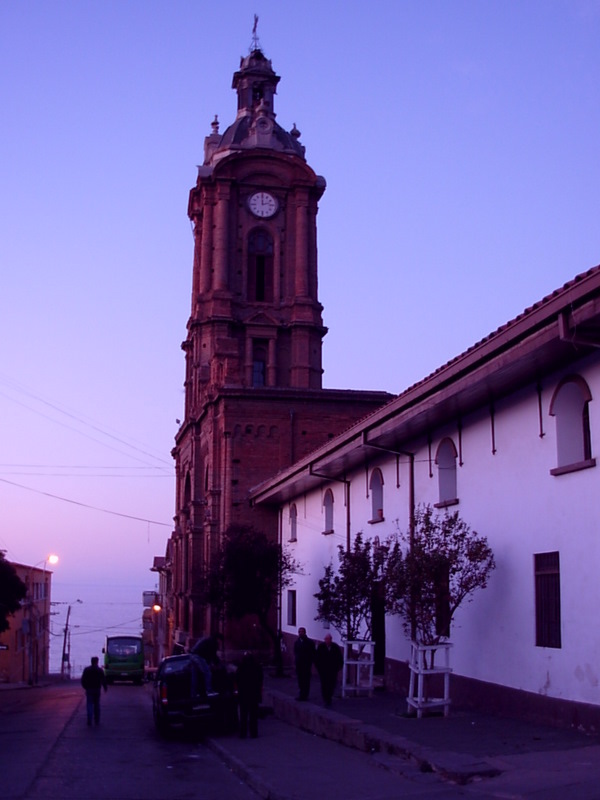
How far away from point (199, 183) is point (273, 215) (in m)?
4.70

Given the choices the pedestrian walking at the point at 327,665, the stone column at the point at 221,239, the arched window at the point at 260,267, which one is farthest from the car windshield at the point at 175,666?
the arched window at the point at 260,267

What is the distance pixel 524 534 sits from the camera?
17422mm

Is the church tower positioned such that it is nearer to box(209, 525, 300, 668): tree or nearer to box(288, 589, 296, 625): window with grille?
box(288, 589, 296, 625): window with grille

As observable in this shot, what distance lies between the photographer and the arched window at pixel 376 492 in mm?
26703

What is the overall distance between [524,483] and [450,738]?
14.7ft

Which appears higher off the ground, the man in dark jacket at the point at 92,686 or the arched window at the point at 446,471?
the arched window at the point at 446,471

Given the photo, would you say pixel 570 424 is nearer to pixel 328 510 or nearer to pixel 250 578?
pixel 328 510

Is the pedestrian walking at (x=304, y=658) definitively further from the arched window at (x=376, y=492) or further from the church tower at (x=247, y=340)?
the church tower at (x=247, y=340)

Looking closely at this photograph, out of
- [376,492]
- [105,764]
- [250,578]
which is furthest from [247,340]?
[105,764]

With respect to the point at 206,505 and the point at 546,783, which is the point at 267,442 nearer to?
the point at 206,505

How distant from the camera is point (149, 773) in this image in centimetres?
1500

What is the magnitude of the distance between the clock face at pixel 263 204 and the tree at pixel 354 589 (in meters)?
36.2

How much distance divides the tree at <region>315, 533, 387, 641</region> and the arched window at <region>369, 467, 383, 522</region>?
2.39 metres

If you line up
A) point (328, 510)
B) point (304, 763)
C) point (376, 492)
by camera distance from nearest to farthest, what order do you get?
point (304, 763), point (376, 492), point (328, 510)
